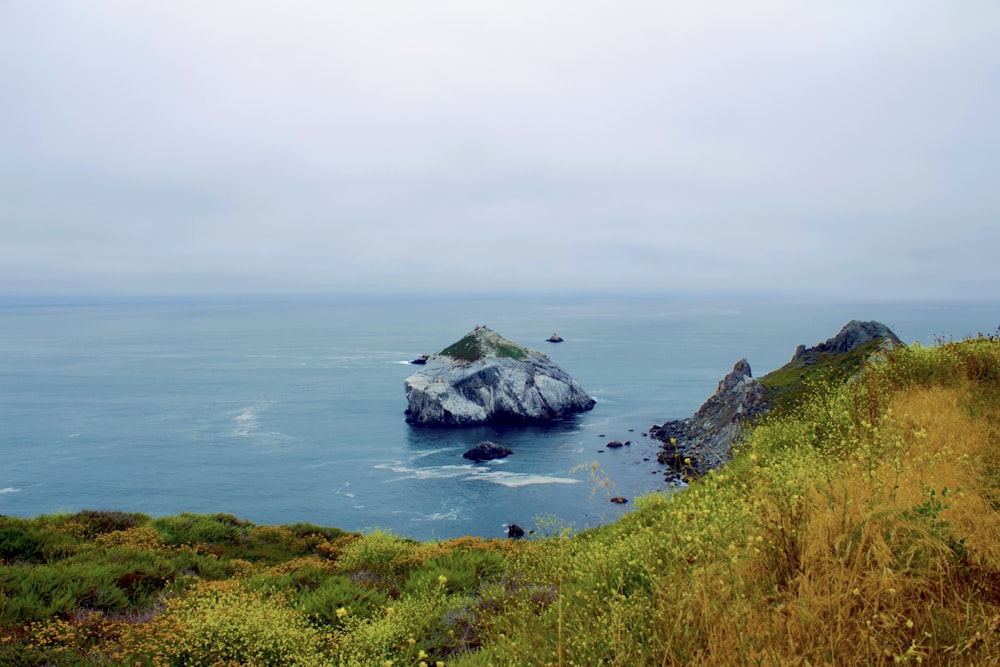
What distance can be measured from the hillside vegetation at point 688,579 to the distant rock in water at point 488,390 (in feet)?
273

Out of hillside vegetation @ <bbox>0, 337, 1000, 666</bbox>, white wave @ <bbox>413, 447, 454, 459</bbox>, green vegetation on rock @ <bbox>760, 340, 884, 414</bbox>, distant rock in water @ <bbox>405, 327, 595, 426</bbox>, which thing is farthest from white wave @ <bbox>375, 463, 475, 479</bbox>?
hillside vegetation @ <bbox>0, 337, 1000, 666</bbox>

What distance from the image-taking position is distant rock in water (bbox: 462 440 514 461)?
3093 inches

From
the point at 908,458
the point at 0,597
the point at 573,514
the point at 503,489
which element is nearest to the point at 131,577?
the point at 0,597

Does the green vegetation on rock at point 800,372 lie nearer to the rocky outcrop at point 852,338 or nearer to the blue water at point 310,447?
the rocky outcrop at point 852,338

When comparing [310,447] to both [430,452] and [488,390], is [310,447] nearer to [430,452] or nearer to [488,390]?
[430,452]

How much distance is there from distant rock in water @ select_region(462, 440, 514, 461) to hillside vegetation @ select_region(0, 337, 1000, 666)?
6349 cm

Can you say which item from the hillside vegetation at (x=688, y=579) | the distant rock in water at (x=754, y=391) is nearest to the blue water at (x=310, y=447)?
the distant rock in water at (x=754, y=391)

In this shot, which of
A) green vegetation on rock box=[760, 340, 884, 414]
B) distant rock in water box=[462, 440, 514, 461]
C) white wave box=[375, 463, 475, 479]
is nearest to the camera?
green vegetation on rock box=[760, 340, 884, 414]

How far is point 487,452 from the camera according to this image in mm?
78875

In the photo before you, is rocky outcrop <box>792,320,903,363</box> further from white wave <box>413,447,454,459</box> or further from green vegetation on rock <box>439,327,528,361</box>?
white wave <box>413,447,454,459</box>

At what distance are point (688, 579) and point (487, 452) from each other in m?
74.8

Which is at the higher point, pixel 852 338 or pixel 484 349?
pixel 852 338

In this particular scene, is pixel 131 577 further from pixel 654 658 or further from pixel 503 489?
pixel 503 489

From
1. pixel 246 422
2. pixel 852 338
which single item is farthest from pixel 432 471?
pixel 852 338
